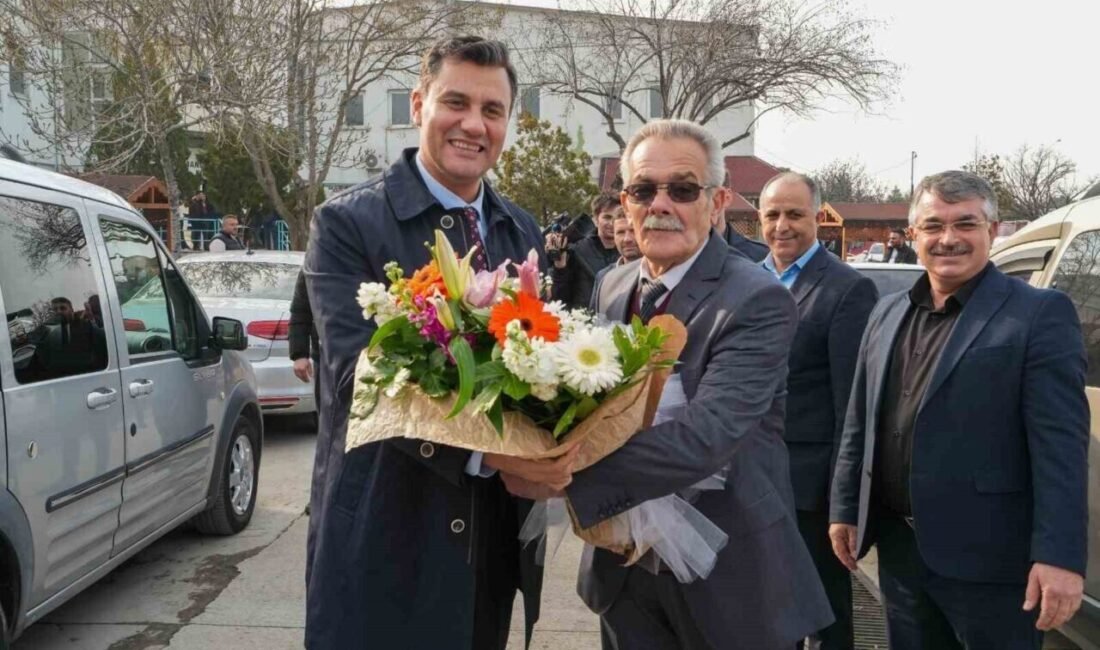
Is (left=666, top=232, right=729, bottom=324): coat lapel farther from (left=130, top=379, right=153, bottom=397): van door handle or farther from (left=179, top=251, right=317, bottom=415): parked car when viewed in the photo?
(left=179, top=251, right=317, bottom=415): parked car

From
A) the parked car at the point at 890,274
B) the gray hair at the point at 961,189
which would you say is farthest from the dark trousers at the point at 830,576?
the parked car at the point at 890,274

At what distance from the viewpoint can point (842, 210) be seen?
5028 cm

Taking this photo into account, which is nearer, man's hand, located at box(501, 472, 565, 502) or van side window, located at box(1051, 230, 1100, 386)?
man's hand, located at box(501, 472, 565, 502)

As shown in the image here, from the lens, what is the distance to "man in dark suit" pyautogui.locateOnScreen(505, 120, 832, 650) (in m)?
1.87

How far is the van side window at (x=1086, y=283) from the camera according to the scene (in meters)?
3.54

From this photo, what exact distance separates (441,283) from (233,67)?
13.4 metres

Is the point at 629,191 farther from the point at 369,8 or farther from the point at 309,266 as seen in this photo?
the point at 369,8

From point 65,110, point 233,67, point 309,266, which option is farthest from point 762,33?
point 309,266

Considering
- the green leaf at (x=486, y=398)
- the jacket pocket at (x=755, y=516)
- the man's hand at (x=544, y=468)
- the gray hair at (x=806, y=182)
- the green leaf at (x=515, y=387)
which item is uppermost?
the gray hair at (x=806, y=182)

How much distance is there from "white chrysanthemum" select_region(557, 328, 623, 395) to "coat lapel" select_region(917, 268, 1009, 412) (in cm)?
139

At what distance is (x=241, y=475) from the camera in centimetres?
584

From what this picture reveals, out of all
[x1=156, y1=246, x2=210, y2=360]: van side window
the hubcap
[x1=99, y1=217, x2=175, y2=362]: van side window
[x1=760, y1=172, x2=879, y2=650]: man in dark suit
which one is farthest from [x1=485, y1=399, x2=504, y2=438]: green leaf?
the hubcap

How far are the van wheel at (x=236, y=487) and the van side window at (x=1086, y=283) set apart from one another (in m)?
4.42

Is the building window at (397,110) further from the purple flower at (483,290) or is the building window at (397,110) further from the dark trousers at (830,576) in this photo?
the purple flower at (483,290)
